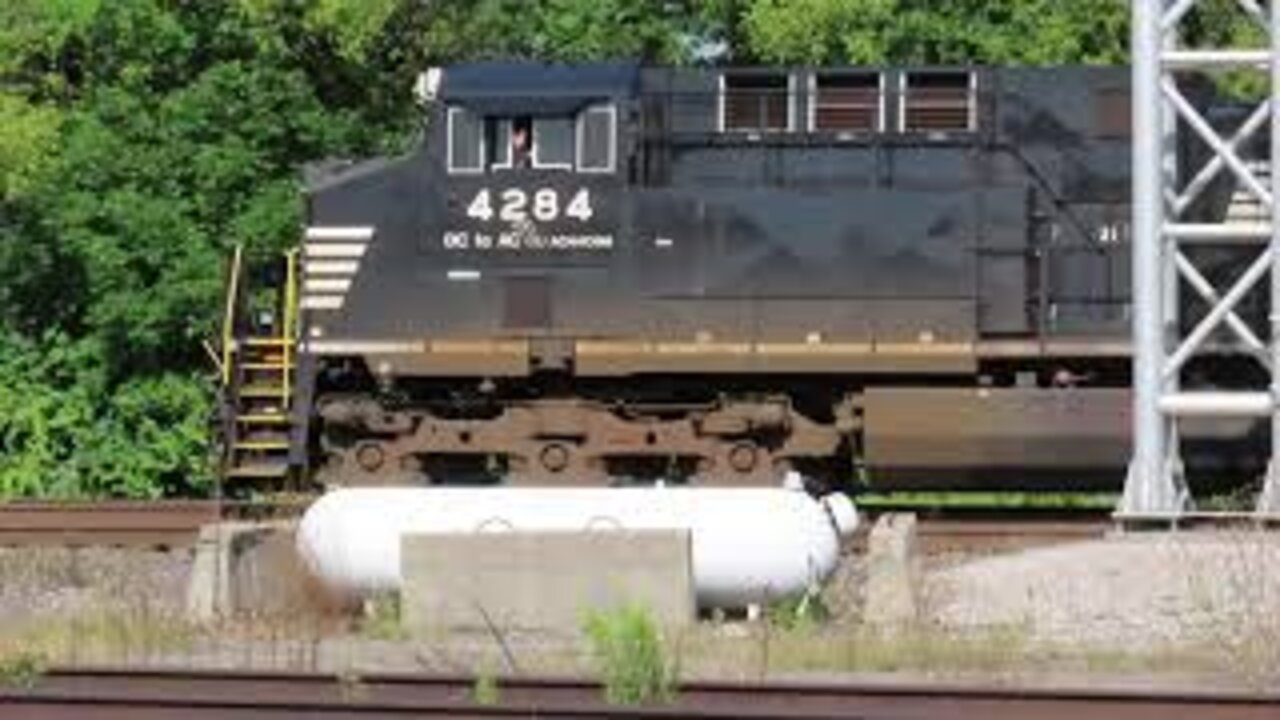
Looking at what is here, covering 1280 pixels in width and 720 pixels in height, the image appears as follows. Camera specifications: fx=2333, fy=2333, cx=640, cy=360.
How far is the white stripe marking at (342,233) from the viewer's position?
19125 mm

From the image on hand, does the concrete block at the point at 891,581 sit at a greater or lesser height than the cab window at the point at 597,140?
lesser

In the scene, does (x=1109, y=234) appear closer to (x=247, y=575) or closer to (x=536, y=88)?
(x=536, y=88)

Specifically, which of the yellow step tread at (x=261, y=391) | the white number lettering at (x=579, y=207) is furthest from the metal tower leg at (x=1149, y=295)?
the yellow step tread at (x=261, y=391)

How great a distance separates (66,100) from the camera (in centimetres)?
2569

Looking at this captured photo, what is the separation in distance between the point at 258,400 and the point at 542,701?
10.9 m

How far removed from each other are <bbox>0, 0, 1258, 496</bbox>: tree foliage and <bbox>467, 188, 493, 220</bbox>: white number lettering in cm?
524

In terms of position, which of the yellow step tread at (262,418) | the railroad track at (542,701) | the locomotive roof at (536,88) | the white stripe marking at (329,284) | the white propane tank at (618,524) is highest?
the locomotive roof at (536,88)

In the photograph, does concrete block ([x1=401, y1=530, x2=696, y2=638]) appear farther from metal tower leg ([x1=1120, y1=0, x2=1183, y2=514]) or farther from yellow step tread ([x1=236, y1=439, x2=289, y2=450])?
yellow step tread ([x1=236, y1=439, x2=289, y2=450])

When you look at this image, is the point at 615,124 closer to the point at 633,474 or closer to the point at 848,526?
the point at 633,474

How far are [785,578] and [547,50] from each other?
13.7 m

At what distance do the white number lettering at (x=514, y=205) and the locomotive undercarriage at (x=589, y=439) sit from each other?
151 centimetres

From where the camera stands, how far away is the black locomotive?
18734 millimetres

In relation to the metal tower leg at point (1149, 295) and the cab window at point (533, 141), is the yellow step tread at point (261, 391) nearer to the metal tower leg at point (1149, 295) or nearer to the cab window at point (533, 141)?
the cab window at point (533, 141)

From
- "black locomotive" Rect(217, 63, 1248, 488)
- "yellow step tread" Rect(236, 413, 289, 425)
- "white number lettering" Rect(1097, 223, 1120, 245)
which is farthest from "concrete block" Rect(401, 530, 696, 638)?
"white number lettering" Rect(1097, 223, 1120, 245)
